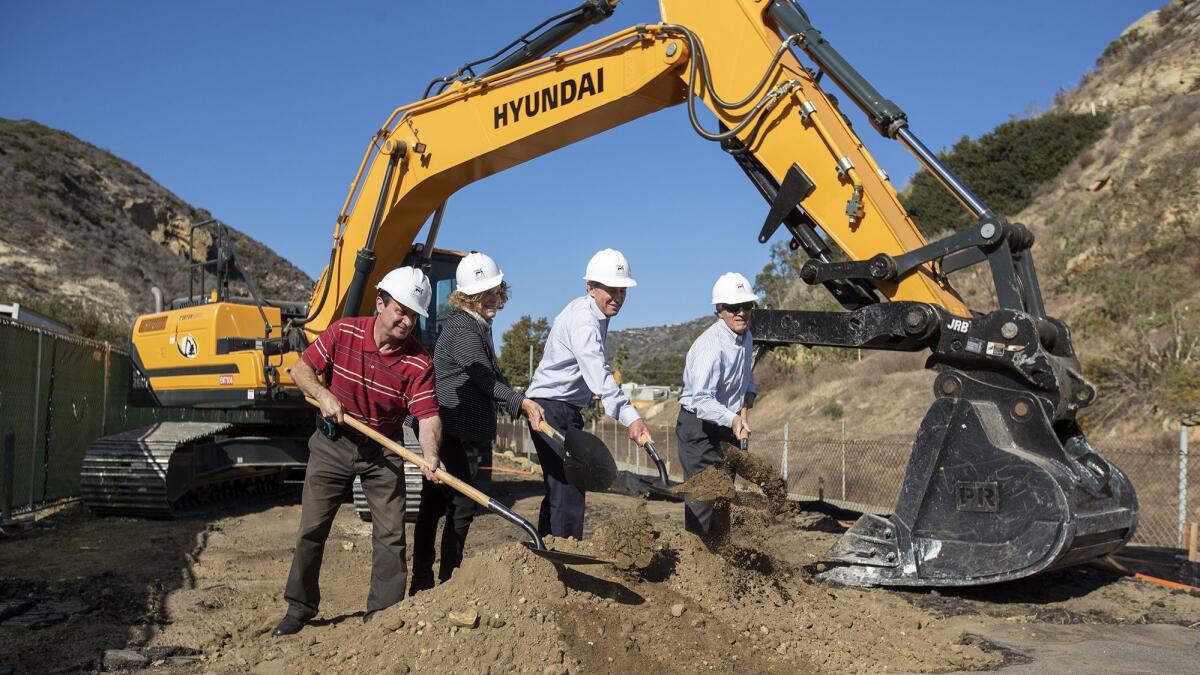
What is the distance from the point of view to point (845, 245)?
249 inches

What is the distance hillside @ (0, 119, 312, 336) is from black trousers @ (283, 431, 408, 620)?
84.1 feet

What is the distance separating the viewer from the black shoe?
4984 mm

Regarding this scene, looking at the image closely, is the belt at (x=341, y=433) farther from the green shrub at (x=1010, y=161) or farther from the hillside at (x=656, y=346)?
the hillside at (x=656, y=346)

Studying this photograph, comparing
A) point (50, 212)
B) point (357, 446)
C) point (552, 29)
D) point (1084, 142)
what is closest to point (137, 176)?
point (50, 212)

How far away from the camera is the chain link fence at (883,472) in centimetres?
997

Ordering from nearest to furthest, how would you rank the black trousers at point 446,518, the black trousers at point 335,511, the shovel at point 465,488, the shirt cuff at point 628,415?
the shovel at point 465,488 < the black trousers at point 335,511 < the shirt cuff at point 628,415 < the black trousers at point 446,518

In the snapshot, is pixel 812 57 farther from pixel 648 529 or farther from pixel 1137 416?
pixel 1137 416

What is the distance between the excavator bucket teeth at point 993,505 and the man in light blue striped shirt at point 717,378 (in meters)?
1.24

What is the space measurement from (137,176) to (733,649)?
48.1 m

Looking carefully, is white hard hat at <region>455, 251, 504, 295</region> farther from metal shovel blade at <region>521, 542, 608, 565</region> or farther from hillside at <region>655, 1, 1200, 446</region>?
hillside at <region>655, 1, 1200, 446</region>

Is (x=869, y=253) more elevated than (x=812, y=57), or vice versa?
(x=812, y=57)

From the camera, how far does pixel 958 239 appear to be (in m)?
5.91

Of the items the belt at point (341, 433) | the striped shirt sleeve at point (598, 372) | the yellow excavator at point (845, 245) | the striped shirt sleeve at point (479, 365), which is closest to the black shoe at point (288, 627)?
the belt at point (341, 433)

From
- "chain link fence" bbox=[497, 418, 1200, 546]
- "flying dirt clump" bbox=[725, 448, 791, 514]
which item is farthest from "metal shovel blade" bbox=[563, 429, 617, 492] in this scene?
"chain link fence" bbox=[497, 418, 1200, 546]
